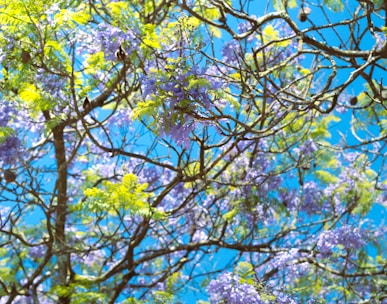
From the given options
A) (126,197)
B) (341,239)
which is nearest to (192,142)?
(126,197)

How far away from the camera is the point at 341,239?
21.3 ft

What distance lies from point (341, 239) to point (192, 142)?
248 centimetres

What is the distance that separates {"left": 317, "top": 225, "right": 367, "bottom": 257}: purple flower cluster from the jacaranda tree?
1 cm

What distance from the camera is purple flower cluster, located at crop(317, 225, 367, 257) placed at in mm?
6477

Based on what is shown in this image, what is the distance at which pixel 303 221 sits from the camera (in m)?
7.95

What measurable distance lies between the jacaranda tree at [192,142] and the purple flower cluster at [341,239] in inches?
0.6

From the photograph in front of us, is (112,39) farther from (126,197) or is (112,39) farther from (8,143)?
(8,143)

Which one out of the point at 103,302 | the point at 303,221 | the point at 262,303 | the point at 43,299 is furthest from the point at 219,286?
the point at 43,299

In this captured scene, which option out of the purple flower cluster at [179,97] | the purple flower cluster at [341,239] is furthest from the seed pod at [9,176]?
the purple flower cluster at [341,239]

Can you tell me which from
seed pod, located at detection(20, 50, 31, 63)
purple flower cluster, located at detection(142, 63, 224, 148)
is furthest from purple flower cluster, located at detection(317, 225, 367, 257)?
purple flower cluster, located at detection(142, 63, 224, 148)

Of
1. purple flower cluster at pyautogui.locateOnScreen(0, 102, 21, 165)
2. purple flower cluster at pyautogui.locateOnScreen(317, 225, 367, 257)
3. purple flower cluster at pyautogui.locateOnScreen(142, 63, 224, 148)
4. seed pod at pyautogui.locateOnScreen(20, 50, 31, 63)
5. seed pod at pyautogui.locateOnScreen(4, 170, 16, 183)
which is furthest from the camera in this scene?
purple flower cluster at pyautogui.locateOnScreen(317, 225, 367, 257)

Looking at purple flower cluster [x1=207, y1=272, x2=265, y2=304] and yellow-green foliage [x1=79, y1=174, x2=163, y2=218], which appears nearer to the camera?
yellow-green foliage [x1=79, y1=174, x2=163, y2=218]

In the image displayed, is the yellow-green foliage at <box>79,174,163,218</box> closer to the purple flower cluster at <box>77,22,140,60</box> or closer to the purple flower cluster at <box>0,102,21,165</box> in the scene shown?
the purple flower cluster at <box>77,22,140,60</box>

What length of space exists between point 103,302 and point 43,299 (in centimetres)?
267
